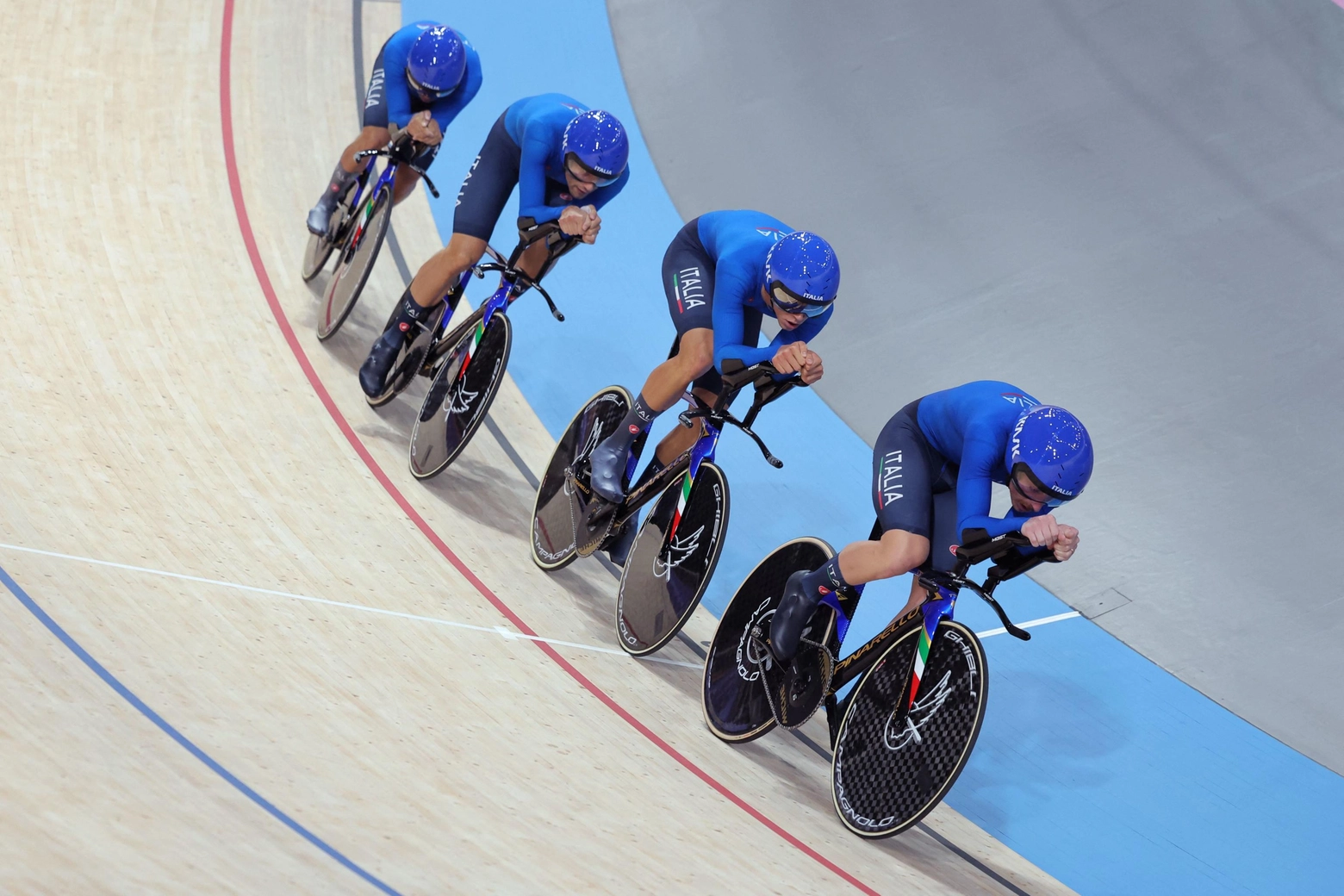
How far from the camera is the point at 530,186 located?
14.5 ft

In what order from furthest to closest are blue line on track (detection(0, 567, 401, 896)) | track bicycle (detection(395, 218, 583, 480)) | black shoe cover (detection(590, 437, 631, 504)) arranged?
track bicycle (detection(395, 218, 583, 480))
black shoe cover (detection(590, 437, 631, 504))
blue line on track (detection(0, 567, 401, 896))

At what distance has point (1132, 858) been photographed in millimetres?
4035

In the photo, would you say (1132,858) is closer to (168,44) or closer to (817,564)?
(817,564)

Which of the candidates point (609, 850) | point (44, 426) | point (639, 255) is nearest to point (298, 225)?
point (639, 255)

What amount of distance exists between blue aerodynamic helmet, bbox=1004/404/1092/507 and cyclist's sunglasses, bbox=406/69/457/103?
3.01m

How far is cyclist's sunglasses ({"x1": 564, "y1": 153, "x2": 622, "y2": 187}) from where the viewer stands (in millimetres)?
4215

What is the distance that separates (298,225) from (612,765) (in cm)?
365

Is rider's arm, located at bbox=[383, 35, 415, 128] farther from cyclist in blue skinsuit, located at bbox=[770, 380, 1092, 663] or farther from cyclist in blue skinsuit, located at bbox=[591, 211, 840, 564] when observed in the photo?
cyclist in blue skinsuit, located at bbox=[770, 380, 1092, 663]

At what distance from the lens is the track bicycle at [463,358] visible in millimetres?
4500

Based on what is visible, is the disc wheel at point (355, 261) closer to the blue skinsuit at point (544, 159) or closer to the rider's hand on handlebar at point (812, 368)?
the blue skinsuit at point (544, 159)

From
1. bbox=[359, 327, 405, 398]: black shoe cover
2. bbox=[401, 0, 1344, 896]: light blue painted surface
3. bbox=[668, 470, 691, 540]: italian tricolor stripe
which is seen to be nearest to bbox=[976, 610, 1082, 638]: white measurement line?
bbox=[401, 0, 1344, 896]: light blue painted surface

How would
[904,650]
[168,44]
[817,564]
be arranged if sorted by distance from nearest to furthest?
[904,650], [817,564], [168,44]

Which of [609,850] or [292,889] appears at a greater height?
[292,889]

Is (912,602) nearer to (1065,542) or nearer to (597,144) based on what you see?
(1065,542)
